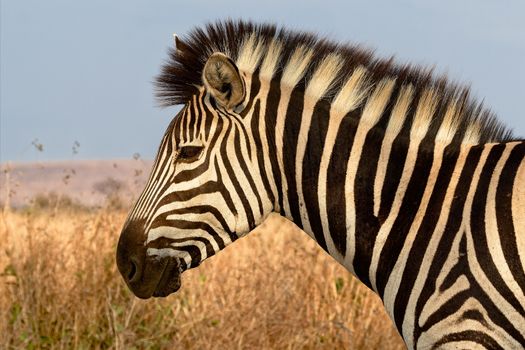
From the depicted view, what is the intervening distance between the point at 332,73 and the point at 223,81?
53 centimetres

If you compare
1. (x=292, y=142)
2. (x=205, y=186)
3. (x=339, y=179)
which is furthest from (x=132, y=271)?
(x=339, y=179)

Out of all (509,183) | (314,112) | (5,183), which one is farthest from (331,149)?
(5,183)

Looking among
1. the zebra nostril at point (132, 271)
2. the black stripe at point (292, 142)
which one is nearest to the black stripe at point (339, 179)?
the black stripe at point (292, 142)

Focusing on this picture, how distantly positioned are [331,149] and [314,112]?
20 cm

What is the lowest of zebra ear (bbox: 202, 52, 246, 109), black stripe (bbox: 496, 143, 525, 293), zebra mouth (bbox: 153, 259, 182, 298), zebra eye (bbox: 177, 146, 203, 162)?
zebra mouth (bbox: 153, 259, 182, 298)

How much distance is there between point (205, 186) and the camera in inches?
163

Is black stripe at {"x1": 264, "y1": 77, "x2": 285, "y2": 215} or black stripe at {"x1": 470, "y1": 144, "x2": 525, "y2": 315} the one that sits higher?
black stripe at {"x1": 264, "y1": 77, "x2": 285, "y2": 215}

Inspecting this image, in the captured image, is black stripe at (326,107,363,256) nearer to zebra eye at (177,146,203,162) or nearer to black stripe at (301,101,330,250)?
black stripe at (301,101,330,250)

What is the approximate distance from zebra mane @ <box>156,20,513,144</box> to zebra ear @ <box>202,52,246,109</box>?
192mm

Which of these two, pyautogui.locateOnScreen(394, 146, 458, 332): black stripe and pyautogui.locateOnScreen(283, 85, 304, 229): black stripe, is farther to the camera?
pyautogui.locateOnScreen(283, 85, 304, 229): black stripe

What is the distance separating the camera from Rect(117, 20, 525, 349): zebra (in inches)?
155

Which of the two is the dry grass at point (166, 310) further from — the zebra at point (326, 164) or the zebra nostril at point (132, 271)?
the zebra at point (326, 164)

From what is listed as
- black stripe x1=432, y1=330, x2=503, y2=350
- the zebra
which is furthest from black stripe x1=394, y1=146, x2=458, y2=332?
black stripe x1=432, y1=330, x2=503, y2=350

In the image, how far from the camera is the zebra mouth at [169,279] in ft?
14.0
